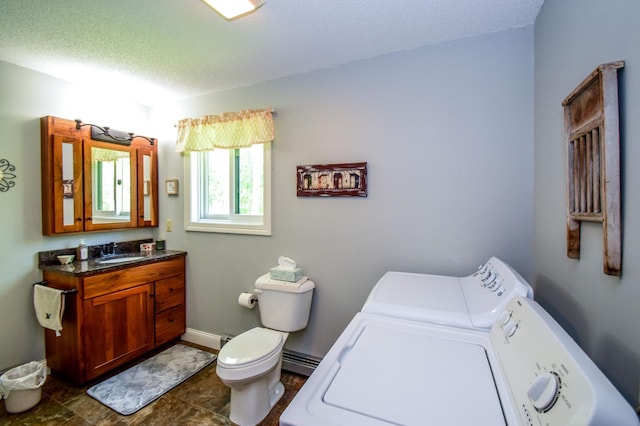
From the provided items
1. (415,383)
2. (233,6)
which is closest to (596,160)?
(415,383)

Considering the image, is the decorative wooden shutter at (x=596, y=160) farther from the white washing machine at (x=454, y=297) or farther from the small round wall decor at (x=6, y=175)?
the small round wall decor at (x=6, y=175)

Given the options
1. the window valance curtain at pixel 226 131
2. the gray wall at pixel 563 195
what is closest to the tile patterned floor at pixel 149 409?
the gray wall at pixel 563 195

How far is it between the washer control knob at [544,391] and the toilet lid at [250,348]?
53.1 inches

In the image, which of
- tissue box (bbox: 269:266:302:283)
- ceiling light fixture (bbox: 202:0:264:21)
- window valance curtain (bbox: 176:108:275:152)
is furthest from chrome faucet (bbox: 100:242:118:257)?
ceiling light fixture (bbox: 202:0:264:21)

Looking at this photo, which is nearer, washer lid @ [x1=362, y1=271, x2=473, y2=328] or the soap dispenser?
washer lid @ [x1=362, y1=271, x2=473, y2=328]

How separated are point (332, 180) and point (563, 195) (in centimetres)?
130

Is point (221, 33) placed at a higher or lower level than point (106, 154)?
higher

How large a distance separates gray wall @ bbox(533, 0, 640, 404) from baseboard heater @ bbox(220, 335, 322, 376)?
1556mm

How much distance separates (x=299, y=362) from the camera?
214cm

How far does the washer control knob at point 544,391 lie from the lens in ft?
1.85

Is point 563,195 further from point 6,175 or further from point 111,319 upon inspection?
point 6,175

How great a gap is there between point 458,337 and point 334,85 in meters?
1.79

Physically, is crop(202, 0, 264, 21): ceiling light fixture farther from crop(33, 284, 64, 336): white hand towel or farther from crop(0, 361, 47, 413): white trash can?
crop(0, 361, 47, 413): white trash can

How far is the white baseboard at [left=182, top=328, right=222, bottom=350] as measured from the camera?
2.53 meters
